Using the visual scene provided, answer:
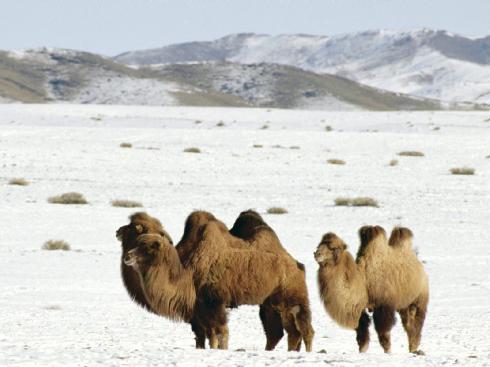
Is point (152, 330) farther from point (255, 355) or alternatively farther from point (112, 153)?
point (112, 153)

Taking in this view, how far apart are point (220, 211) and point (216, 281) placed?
1185 centimetres

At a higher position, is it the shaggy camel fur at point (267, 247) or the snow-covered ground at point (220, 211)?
the shaggy camel fur at point (267, 247)

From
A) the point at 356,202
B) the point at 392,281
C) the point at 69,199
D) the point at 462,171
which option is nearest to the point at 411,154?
the point at 462,171

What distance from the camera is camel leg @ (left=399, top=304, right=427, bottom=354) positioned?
30.5ft

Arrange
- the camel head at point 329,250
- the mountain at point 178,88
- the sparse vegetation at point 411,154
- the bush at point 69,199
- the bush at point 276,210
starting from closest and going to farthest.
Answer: the camel head at point 329,250 → the bush at point 276,210 → the bush at point 69,199 → the sparse vegetation at point 411,154 → the mountain at point 178,88

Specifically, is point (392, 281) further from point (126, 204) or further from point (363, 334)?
point (126, 204)

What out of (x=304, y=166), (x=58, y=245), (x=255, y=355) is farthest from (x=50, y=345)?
(x=304, y=166)

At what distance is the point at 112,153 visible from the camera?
3023cm

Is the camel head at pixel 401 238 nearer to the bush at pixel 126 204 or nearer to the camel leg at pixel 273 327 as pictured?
the camel leg at pixel 273 327

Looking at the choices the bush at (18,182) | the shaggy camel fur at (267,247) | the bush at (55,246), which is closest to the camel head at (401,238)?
the shaggy camel fur at (267,247)

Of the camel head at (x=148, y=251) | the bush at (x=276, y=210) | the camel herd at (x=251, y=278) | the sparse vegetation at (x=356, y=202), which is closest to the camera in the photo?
the camel head at (x=148, y=251)

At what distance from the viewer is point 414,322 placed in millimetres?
9367

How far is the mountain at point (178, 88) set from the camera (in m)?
144

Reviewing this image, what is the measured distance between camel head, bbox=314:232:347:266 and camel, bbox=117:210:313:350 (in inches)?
21.6
